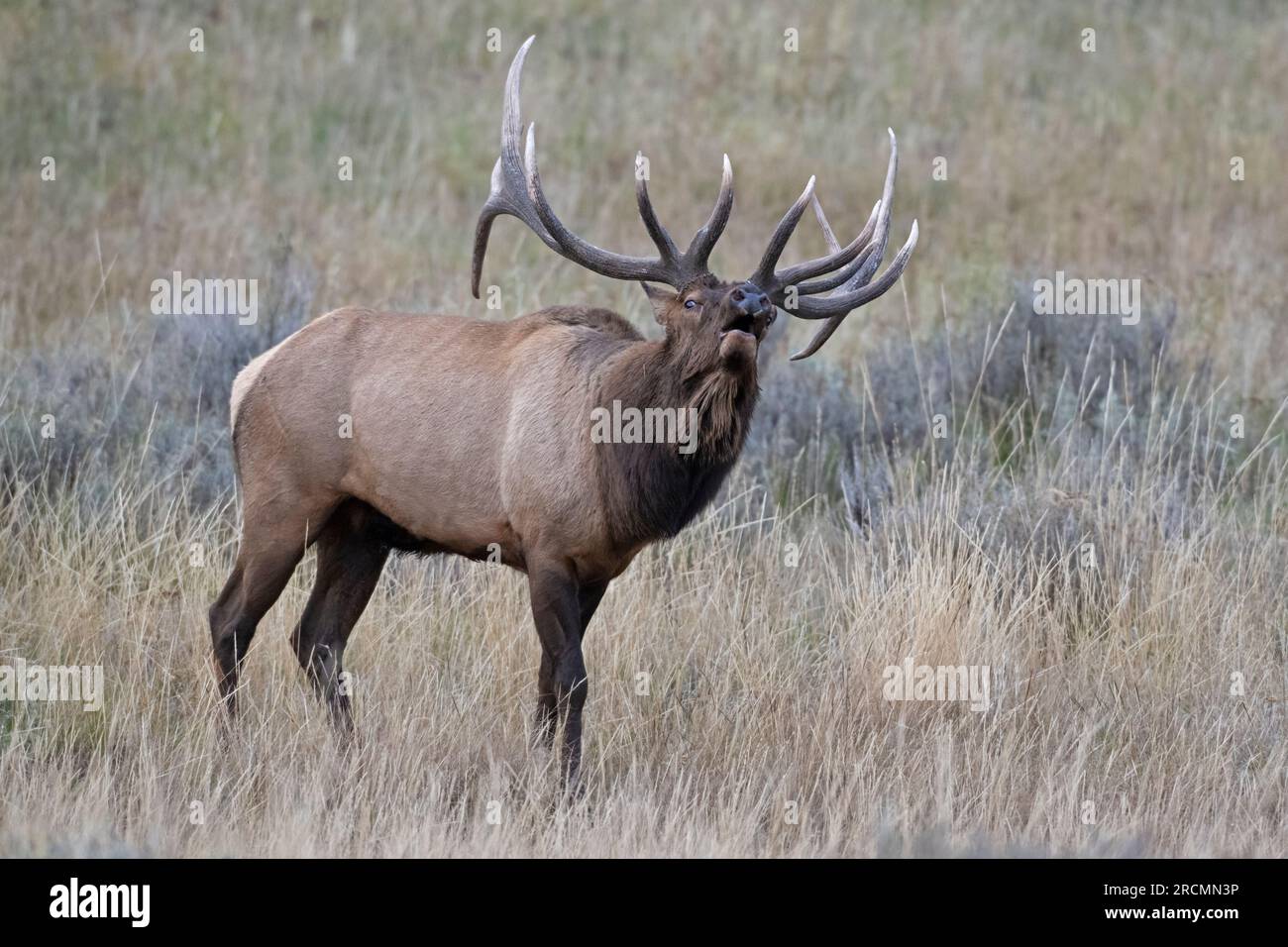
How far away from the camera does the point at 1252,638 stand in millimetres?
7285

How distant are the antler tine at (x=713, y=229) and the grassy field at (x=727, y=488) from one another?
6.07ft

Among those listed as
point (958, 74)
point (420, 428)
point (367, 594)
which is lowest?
point (367, 594)

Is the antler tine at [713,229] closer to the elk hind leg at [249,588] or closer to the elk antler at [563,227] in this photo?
the elk antler at [563,227]

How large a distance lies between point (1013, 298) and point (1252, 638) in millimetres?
3734

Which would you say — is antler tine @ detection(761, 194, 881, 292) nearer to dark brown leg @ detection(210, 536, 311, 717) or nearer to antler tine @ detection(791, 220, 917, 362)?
antler tine @ detection(791, 220, 917, 362)

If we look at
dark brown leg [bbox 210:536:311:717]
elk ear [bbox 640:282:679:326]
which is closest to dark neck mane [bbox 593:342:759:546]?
elk ear [bbox 640:282:679:326]

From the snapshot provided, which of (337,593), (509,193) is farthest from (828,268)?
(337,593)

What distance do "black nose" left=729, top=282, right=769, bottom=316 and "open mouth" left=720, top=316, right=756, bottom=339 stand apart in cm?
7

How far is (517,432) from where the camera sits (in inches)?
247

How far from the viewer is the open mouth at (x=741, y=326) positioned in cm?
587

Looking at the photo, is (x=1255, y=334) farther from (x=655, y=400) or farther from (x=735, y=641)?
(x=655, y=400)

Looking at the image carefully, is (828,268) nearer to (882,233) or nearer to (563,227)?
(882,233)
